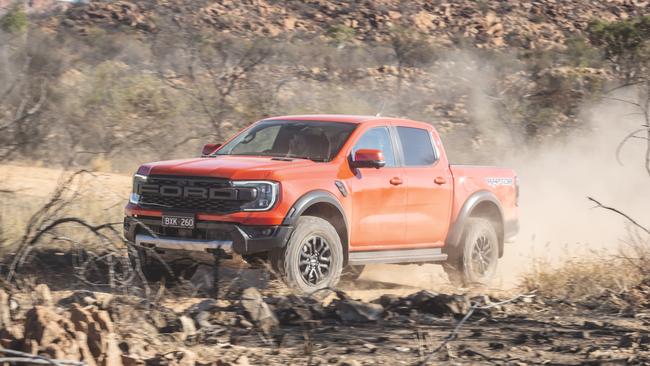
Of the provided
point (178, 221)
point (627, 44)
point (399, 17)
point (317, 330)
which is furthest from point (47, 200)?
point (399, 17)

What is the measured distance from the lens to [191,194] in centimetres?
906

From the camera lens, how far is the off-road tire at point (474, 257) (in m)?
11.0

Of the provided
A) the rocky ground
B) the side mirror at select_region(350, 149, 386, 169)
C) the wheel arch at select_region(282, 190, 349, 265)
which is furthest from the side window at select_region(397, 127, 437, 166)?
the rocky ground

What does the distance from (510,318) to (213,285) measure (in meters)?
2.49

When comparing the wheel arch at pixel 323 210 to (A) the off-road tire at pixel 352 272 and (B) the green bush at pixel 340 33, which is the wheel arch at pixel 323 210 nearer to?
(A) the off-road tire at pixel 352 272

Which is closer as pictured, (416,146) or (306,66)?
(416,146)

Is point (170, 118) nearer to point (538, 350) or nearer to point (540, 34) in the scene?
point (538, 350)

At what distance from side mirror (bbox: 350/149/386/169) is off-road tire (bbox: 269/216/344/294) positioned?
68 cm

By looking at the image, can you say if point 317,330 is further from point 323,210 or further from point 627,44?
point 627,44

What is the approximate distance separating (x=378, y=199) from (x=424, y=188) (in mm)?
724

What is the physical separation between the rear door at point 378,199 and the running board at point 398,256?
66 mm

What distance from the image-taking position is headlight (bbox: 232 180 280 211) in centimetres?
892

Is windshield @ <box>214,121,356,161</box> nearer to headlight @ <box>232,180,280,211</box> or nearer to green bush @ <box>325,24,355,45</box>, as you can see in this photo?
headlight @ <box>232,180,280,211</box>

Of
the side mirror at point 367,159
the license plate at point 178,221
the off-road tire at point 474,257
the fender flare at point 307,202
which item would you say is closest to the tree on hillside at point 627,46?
the off-road tire at point 474,257
